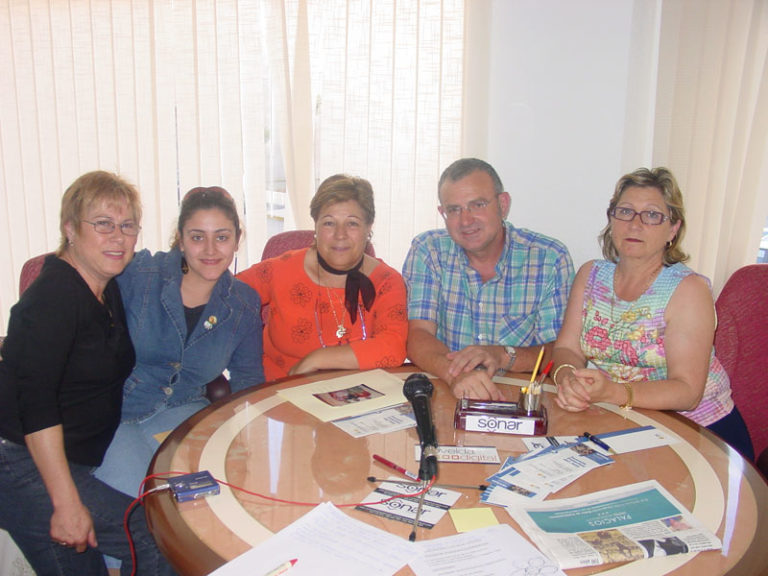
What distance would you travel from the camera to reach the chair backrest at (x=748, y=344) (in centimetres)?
217

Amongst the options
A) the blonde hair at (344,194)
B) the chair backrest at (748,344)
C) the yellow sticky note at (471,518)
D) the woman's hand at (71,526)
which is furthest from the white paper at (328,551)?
the chair backrest at (748,344)

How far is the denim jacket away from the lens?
1.91 m

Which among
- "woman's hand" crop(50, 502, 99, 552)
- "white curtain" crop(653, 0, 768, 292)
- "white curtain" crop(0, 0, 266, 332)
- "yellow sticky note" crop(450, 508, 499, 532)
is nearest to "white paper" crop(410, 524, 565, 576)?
"yellow sticky note" crop(450, 508, 499, 532)

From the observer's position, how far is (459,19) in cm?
297

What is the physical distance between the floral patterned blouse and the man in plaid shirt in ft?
0.82

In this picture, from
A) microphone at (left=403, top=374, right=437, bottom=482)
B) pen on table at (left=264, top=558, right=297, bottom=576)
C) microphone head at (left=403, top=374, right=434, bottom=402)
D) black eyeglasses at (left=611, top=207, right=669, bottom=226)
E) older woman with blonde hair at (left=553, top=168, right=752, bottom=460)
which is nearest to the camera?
pen on table at (left=264, top=558, right=297, bottom=576)

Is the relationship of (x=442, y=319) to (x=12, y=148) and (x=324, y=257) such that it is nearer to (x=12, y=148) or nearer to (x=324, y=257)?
(x=324, y=257)

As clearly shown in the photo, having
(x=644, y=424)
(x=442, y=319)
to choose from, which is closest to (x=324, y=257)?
(x=442, y=319)

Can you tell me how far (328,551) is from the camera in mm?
1002

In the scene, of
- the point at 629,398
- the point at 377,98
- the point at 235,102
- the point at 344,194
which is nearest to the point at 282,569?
the point at 629,398

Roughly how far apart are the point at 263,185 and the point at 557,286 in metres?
1.75

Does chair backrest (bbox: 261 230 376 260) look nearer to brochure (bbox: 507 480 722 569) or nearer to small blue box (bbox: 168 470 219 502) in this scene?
small blue box (bbox: 168 470 219 502)

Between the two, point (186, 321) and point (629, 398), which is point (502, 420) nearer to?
point (629, 398)

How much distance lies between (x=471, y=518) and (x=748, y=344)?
1.64 meters
